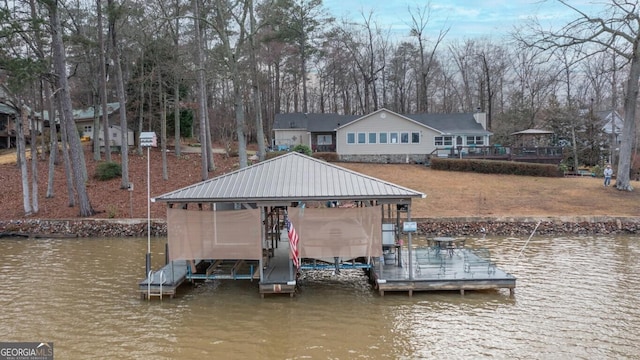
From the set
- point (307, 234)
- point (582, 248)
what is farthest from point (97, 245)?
point (582, 248)

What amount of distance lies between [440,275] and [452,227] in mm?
9719

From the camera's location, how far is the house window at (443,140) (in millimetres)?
41156

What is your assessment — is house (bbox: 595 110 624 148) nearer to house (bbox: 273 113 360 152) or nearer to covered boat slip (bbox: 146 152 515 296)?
house (bbox: 273 113 360 152)

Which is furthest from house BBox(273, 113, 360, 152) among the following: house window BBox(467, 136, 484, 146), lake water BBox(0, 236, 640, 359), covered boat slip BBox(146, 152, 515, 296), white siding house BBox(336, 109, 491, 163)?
covered boat slip BBox(146, 152, 515, 296)

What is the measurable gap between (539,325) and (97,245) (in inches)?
680

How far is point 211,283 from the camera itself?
14164mm

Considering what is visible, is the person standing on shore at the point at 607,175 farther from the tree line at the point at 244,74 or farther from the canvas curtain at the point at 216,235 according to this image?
the canvas curtain at the point at 216,235

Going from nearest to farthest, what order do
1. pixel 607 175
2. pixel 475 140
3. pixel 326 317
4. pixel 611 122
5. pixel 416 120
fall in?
pixel 326 317 → pixel 607 175 → pixel 475 140 → pixel 416 120 → pixel 611 122

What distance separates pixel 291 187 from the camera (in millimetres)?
12719

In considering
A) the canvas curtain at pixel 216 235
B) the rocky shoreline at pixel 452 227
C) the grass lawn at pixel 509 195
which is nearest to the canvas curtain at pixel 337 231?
the canvas curtain at pixel 216 235

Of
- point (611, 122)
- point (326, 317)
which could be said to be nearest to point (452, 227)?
point (326, 317)

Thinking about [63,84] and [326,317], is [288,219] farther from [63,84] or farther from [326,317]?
[63,84]

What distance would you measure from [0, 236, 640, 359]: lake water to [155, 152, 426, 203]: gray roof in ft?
9.15

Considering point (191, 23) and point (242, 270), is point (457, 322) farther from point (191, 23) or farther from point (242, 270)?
point (191, 23)
